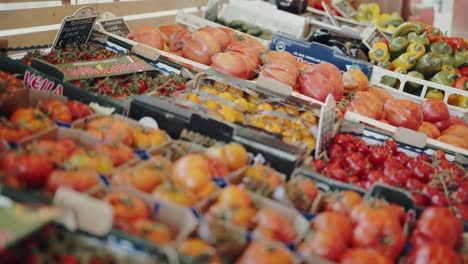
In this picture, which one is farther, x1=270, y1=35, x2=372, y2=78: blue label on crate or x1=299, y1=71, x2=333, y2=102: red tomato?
x1=270, y1=35, x2=372, y2=78: blue label on crate

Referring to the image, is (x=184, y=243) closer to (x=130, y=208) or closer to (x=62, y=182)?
(x=130, y=208)

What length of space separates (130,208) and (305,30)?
3.84 metres

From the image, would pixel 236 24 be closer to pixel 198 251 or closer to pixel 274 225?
pixel 274 225

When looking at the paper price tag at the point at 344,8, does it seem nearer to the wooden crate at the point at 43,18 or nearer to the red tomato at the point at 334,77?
the wooden crate at the point at 43,18

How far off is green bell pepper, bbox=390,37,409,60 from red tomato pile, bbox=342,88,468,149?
4.08 ft

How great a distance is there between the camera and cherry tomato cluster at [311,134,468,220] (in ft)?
7.79

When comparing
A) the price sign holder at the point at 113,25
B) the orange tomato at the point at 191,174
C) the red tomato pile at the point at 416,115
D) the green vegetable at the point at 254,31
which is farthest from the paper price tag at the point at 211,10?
the orange tomato at the point at 191,174

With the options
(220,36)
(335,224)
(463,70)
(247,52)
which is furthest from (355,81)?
(335,224)

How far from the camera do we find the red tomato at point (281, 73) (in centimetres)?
333

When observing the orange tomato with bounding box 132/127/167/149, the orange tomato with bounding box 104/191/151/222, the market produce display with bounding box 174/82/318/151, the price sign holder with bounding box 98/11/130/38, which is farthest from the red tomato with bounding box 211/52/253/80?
the orange tomato with bounding box 104/191/151/222

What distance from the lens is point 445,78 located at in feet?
14.4

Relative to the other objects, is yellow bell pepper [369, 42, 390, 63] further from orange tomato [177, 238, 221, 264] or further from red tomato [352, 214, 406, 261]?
orange tomato [177, 238, 221, 264]

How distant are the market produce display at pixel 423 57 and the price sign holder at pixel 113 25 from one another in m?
2.13

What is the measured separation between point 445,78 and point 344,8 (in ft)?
7.22
